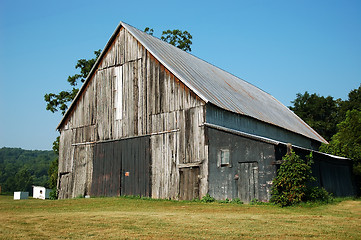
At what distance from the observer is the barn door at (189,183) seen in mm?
20312

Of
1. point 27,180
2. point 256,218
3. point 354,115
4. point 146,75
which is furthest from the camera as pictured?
point 27,180

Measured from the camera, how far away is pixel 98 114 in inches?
1003

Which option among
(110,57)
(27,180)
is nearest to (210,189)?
(110,57)

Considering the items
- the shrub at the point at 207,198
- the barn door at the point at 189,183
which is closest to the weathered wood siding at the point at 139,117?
the barn door at the point at 189,183

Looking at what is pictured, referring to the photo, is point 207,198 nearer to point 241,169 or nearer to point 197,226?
point 241,169

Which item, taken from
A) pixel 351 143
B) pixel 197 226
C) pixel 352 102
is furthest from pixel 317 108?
pixel 197 226

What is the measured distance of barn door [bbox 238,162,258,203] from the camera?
60.2 ft

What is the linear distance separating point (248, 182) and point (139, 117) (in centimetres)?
830

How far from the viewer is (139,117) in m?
23.4

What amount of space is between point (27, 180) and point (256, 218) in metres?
95.7

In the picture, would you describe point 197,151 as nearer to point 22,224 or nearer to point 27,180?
point 22,224

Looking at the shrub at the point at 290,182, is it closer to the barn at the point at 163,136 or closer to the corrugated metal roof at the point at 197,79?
the barn at the point at 163,136

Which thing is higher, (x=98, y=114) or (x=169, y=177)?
(x=98, y=114)

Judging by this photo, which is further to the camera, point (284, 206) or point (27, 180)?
point (27, 180)
